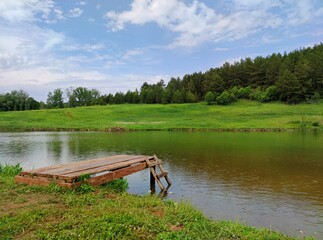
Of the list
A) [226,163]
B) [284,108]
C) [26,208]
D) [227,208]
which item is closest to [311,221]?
[227,208]

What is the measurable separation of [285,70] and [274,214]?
89086mm

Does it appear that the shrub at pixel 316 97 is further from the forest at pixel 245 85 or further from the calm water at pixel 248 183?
the calm water at pixel 248 183

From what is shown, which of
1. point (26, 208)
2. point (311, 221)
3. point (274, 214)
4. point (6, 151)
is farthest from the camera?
point (6, 151)

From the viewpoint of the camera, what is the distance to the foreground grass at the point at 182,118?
192ft

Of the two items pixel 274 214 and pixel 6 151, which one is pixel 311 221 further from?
pixel 6 151

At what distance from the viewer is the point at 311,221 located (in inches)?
409

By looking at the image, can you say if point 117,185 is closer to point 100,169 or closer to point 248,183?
point 100,169

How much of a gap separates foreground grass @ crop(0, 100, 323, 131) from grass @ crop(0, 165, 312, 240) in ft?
154

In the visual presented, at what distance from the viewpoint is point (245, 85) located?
107 m

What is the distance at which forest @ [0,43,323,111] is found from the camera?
87.8 m

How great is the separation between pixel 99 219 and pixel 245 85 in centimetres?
10600

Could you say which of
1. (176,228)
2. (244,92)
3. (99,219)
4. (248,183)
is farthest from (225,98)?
(99,219)

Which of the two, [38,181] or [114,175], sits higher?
[38,181]

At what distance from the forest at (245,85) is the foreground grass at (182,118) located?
5.58 meters
